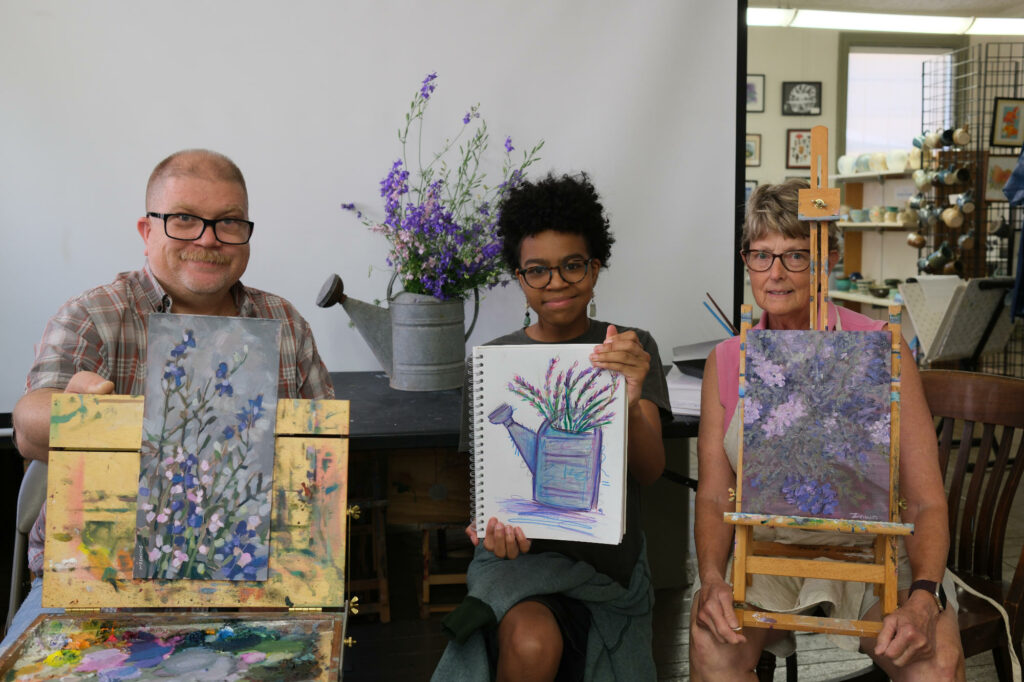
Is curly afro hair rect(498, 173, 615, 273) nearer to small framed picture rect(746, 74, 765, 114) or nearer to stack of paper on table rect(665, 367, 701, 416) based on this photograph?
stack of paper on table rect(665, 367, 701, 416)

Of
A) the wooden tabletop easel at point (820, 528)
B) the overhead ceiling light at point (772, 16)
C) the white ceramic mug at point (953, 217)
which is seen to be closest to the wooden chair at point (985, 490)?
the wooden tabletop easel at point (820, 528)

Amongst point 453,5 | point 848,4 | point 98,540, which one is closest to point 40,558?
point 98,540

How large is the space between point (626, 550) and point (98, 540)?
3.14ft

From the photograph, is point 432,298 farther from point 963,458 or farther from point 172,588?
point 963,458

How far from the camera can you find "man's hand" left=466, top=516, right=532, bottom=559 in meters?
1.48

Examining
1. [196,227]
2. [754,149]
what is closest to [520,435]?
[196,227]

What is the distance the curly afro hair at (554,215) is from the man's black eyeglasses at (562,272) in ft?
0.18

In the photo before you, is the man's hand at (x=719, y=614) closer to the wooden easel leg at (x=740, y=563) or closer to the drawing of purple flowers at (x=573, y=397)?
the wooden easel leg at (x=740, y=563)

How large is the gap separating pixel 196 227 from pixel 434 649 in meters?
1.56

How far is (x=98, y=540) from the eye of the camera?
3.80 ft

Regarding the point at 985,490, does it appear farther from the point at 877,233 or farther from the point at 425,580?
the point at 877,233

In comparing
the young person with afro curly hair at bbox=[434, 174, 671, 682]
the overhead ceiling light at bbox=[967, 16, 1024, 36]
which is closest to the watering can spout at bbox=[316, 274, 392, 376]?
the young person with afro curly hair at bbox=[434, 174, 671, 682]

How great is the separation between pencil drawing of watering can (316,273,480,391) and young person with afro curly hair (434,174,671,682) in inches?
20.7

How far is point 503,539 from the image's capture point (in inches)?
58.7
